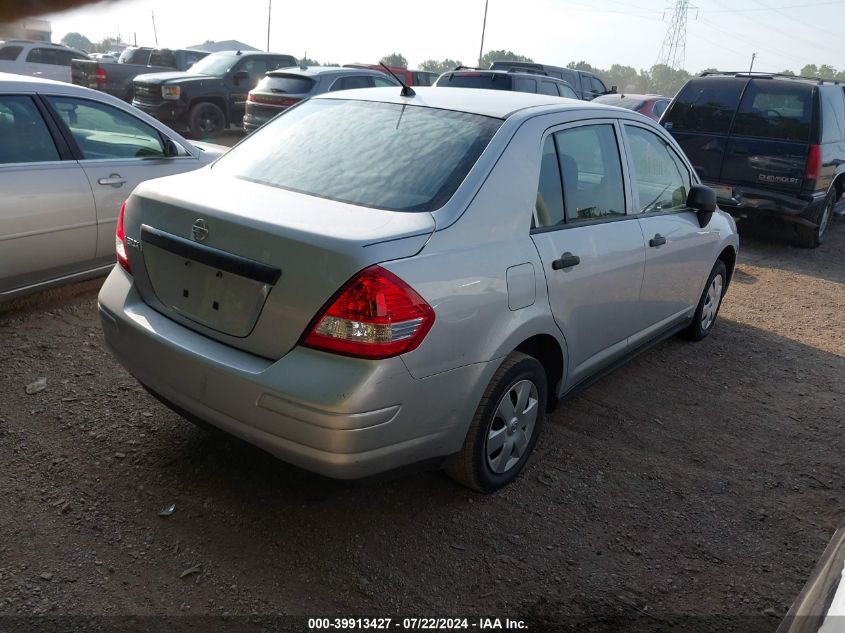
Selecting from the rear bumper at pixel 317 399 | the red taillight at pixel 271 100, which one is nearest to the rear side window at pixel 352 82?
the red taillight at pixel 271 100

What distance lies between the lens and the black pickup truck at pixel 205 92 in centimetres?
1371

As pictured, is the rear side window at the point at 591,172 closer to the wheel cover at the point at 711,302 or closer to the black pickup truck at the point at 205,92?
the wheel cover at the point at 711,302

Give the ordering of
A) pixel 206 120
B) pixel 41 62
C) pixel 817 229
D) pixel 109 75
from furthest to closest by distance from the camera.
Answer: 1. pixel 41 62
2. pixel 109 75
3. pixel 206 120
4. pixel 817 229

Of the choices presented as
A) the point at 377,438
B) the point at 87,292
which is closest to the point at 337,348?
the point at 377,438

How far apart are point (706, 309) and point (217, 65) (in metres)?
12.6

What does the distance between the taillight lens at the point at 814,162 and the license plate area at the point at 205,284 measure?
7388mm

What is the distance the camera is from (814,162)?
8148mm

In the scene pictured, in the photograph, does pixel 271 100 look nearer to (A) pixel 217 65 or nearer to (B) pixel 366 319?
(A) pixel 217 65

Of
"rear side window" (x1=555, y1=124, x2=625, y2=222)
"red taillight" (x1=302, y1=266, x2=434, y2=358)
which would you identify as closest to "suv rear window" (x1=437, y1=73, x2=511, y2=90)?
"rear side window" (x1=555, y1=124, x2=625, y2=222)

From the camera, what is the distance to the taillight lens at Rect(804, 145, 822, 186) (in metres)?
8.12

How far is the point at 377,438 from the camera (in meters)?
2.64

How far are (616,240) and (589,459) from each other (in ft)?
3.63

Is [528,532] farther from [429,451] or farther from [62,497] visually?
[62,497]

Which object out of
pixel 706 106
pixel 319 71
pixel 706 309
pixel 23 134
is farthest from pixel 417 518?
pixel 319 71
